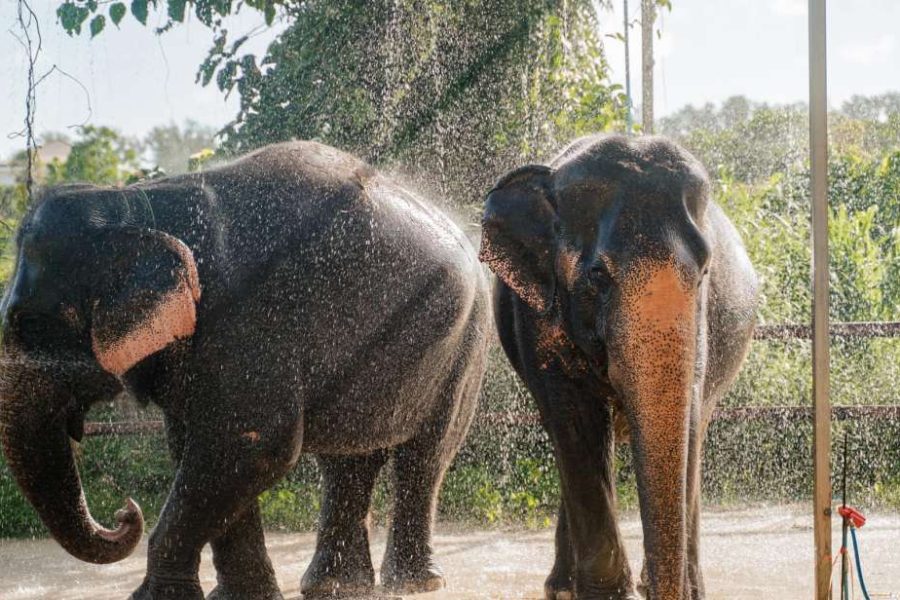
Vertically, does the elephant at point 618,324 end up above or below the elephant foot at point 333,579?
above

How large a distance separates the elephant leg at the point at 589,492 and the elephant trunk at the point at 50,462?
1.31 meters

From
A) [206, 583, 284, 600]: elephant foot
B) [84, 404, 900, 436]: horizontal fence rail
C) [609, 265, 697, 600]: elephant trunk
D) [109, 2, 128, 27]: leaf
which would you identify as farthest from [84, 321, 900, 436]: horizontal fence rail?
[609, 265, 697, 600]: elephant trunk

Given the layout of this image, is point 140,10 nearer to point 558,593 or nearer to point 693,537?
point 558,593

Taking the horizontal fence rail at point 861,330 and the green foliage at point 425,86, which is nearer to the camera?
the green foliage at point 425,86

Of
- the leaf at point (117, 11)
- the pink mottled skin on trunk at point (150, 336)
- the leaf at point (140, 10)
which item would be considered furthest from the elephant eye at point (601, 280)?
the leaf at point (117, 11)

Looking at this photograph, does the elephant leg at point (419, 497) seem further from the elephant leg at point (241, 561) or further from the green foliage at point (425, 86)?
the green foliage at point (425, 86)

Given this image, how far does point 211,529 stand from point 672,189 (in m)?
1.70

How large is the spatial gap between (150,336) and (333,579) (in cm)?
147

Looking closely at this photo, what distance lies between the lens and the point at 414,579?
5.26 m

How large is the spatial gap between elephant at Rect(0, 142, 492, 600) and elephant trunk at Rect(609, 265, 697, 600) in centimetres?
123

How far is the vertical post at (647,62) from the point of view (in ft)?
26.9

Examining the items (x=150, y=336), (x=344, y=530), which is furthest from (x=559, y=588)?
(x=150, y=336)

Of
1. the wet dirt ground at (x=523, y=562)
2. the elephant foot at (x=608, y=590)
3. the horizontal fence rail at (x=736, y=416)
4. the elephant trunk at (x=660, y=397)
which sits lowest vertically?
the wet dirt ground at (x=523, y=562)

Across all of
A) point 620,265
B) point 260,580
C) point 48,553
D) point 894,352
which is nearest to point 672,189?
point 620,265
